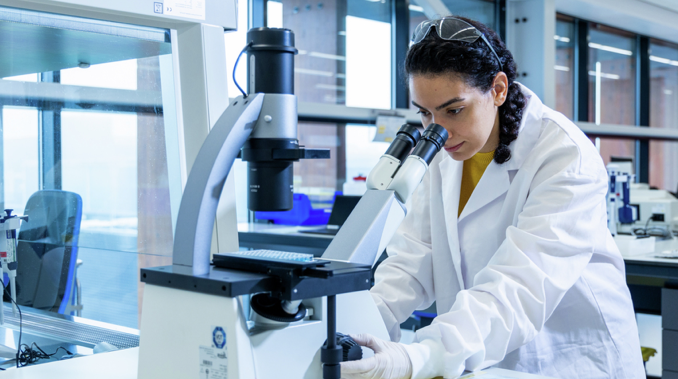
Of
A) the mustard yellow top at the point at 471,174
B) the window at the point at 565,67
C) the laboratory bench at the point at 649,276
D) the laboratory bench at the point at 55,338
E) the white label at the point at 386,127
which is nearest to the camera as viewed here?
the laboratory bench at the point at 55,338

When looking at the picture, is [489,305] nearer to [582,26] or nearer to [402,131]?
[402,131]

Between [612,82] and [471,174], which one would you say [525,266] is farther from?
[612,82]

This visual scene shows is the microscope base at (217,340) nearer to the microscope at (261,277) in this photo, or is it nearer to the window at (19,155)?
the microscope at (261,277)

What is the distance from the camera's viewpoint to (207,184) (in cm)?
79

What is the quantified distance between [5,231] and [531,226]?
94cm

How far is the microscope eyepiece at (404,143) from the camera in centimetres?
96

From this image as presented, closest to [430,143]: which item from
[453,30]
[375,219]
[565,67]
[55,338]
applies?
[375,219]

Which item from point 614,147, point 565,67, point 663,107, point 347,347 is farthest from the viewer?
point 663,107

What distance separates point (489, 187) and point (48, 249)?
91 centimetres

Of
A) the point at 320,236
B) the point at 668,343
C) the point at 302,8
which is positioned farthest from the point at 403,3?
the point at 668,343

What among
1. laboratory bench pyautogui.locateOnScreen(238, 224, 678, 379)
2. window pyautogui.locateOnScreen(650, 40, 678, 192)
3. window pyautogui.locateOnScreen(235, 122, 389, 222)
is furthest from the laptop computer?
window pyautogui.locateOnScreen(650, 40, 678, 192)

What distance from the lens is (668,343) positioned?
96.7 inches

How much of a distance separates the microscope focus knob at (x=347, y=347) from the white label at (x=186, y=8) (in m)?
0.67

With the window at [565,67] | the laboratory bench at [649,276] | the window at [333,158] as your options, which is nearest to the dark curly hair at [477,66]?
the laboratory bench at [649,276]
